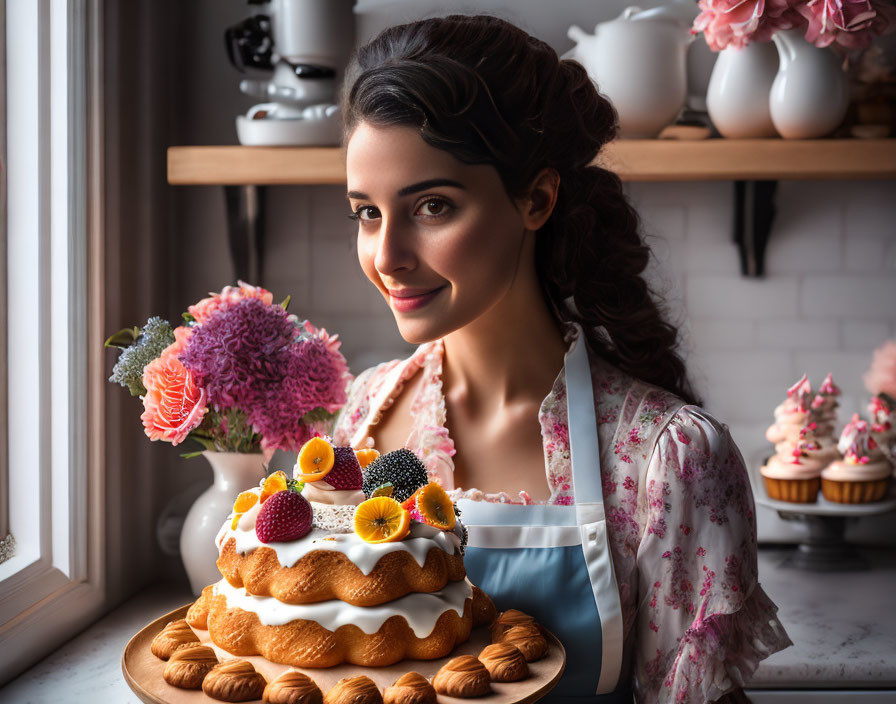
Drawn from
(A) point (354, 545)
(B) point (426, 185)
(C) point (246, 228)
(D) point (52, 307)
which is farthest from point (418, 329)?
(C) point (246, 228)

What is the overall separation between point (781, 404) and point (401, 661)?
1.20 metres

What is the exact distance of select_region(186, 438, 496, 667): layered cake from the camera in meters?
0.74

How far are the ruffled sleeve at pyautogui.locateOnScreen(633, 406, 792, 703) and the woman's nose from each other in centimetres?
33

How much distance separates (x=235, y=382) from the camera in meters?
1.16

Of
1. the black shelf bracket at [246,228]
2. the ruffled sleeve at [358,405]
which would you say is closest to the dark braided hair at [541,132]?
the ruffled sleeve at [358,405]

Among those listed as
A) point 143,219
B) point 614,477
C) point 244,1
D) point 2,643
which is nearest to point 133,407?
point 143,219

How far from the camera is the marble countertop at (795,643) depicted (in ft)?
3.85

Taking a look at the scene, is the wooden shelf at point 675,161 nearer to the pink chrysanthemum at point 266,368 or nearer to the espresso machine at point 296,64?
the espresso machine at point 296,64

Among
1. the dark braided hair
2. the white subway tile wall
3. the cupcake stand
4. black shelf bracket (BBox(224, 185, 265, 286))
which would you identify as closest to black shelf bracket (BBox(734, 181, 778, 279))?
the white subway tile wall

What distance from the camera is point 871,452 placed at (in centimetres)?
160

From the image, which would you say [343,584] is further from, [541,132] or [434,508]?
[541,132]

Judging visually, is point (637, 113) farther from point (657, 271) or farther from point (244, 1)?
point (244, 1)

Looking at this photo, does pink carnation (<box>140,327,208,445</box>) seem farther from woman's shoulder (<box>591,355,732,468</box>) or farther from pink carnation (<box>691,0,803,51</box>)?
pink carnation (<box>691,0,803,51</box>)

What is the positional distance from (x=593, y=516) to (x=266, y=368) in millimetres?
481
